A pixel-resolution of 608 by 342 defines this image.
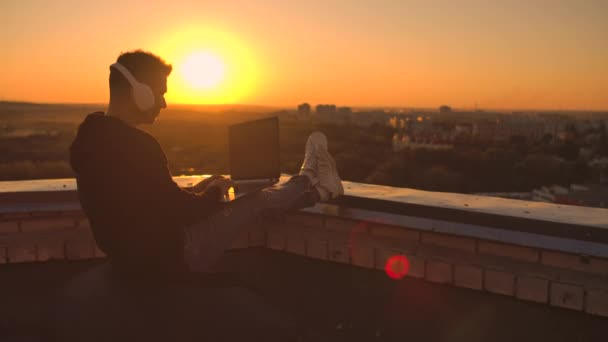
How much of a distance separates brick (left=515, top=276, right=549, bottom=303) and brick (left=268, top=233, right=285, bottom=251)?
130 cm

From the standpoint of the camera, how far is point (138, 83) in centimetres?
176

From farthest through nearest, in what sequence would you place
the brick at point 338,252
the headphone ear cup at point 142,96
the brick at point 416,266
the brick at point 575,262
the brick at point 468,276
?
the brick at point 338,252 → the brick at point 416,266 → the brick at point 468,276 → the brick at point 575,262 → the headphone ear cup at point 142,96

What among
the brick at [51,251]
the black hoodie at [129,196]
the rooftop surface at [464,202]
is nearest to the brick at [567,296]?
the rooftop surface at [464,202]

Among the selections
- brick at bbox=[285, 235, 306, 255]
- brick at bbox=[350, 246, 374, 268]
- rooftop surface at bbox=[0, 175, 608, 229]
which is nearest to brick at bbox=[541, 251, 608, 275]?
rooftop surface at bbox=[0, 175, 608, 229]

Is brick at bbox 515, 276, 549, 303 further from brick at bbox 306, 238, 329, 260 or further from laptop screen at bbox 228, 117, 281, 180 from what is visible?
laptop screen at bbox 228, 117, 281, 180

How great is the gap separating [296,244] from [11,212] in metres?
1.55

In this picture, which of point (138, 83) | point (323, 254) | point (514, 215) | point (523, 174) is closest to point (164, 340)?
point (138, 83)

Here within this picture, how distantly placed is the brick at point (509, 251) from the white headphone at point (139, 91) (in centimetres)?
156

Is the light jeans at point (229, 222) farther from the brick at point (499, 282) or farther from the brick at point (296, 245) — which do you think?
the brick at point (499, 282)

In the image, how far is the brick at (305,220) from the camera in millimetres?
2672

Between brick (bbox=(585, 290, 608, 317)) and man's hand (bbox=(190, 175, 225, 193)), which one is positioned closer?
brick (bbox=(585, 290, 608, 317))

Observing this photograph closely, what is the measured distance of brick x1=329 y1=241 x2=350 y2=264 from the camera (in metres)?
2.60

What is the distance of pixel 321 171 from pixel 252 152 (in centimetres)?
39

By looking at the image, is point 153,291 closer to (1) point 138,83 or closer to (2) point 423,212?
(1) point 138,83
